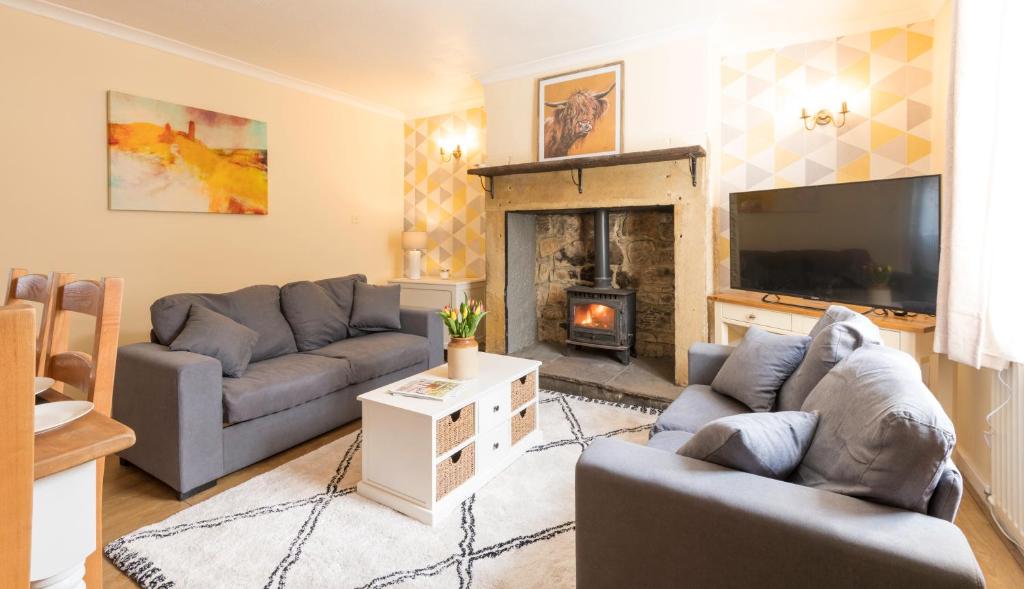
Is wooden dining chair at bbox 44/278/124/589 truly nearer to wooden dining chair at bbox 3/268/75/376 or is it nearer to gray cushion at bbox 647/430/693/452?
wooden dining chair at bbox 3/268/75/376

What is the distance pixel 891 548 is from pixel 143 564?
2307 millimetres

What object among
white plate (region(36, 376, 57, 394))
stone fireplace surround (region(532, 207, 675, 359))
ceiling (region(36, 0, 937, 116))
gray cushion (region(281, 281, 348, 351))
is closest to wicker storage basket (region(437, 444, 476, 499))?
white plate (region(36, 376, 57, 394))

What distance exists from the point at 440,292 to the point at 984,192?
4.02 metres

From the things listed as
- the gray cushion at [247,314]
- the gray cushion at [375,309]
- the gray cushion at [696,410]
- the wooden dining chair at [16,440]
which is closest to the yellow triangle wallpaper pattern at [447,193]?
the gray cushion at [375,309]

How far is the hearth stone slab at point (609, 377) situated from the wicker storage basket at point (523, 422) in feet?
3.05

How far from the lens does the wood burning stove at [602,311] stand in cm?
407

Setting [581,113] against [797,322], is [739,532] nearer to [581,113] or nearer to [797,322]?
[797,322]

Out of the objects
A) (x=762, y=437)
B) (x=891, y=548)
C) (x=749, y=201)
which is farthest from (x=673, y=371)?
(x=891, y=548)

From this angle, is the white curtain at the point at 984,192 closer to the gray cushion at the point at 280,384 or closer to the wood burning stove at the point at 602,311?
the wood burning stove at the point at 602,311

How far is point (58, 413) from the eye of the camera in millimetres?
902

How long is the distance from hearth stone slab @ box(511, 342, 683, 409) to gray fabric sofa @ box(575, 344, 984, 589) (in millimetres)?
2197

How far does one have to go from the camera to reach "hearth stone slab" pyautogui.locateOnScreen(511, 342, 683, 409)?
353cm

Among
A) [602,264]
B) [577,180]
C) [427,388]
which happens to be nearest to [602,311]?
[602,264]

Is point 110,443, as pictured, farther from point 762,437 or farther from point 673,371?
point 673,371
